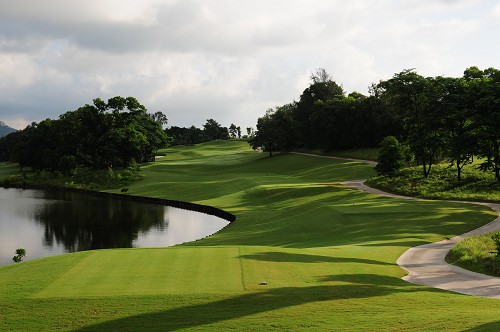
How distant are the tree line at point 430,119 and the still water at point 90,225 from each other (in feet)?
83.1

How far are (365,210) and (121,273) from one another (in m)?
27.1

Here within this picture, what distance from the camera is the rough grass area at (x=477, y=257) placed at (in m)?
20.5

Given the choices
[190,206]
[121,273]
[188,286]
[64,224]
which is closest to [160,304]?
[188,286]

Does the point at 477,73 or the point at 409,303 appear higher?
the point at 477,73

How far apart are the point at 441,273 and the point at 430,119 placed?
37.2 meters

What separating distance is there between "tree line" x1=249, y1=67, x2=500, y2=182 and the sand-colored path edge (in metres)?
22.5

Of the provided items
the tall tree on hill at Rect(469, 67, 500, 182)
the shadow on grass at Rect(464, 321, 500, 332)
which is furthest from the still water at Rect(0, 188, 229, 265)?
the shadow on grass at Rect(464, 321, 500, 332)

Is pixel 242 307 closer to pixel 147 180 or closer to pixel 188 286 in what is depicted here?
pixel 188 286

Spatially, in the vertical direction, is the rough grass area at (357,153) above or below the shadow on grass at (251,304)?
above

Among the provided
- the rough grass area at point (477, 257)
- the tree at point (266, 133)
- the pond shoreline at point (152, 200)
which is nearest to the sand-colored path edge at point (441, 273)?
the rough grass area at point (477, 257)

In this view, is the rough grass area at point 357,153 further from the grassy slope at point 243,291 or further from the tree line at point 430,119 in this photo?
the grassy slope at point 243,291

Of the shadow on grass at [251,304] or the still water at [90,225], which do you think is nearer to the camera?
the shadow on grass at [251,304]

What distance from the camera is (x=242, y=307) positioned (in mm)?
14086

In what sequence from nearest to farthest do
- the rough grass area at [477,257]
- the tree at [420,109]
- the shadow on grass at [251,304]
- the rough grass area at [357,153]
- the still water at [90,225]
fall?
the shadow on grass at [251,304] → the rough grass area at [477,257] → the still water at [90,225] → the tree at [420,109] → the rough grass area at [357,153]
